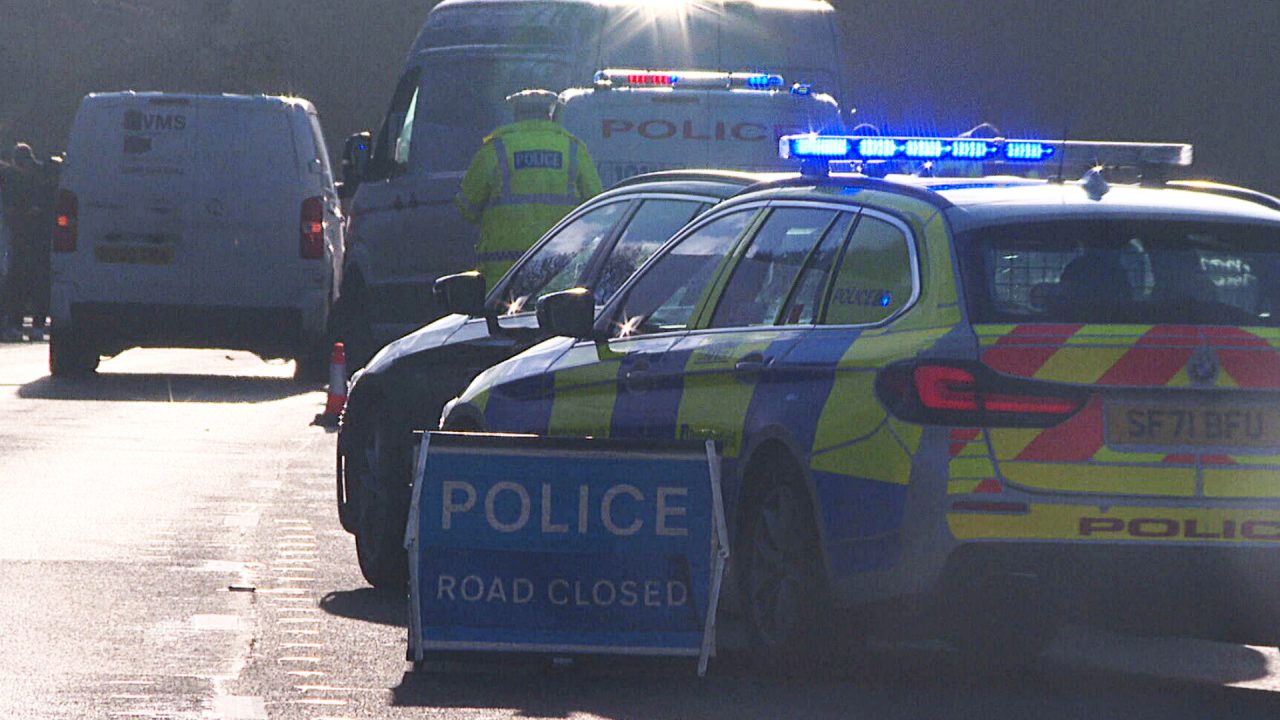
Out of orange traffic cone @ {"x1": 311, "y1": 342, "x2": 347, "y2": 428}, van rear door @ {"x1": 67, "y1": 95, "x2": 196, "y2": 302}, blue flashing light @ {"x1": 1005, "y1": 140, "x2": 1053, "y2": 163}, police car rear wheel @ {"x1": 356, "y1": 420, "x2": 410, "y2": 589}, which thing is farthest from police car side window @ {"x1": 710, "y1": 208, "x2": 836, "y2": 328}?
van rear door @ {"x1": 67, "y1": 95, "x2": 196, "y2": 302}

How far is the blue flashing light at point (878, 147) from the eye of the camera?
8102mm

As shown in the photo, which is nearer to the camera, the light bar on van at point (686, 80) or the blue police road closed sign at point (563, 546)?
the blue police road closed sign at point (563, 546)

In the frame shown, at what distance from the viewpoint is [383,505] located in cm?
957

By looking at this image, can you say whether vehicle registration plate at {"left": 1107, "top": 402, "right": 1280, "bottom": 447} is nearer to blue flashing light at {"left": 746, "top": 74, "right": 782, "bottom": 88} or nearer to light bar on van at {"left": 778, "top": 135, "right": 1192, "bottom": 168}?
light bar on van at {"left": 778, "top": 135, "right": 1192, "bottom": 168}

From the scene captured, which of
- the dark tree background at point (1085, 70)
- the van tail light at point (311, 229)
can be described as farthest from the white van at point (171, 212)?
the dark tree background at point (1085, 70)

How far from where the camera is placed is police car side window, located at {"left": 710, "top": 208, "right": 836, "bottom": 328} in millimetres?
7789

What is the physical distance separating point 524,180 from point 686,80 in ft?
6.29

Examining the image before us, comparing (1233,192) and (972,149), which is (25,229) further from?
(1233,192)

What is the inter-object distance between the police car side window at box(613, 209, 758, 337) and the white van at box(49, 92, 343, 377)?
11.9 metres

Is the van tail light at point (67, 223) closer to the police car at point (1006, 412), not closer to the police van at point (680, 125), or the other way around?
the police van at point (680, 125)

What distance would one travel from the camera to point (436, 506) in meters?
7.30

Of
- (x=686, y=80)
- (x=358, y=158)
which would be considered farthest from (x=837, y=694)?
(x=358, y=158)

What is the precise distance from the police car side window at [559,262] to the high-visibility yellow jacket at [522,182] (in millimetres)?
4378

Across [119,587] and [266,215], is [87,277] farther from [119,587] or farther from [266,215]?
[119,587]
